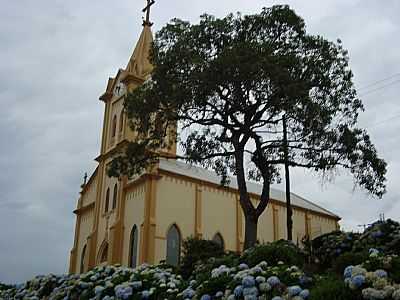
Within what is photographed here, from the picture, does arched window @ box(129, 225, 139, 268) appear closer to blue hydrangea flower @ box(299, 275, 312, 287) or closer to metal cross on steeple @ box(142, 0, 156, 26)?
metal cross on steeple @ box(142, 0, 156, 26)

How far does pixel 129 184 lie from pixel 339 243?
63.5ft

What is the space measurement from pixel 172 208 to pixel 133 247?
2.96 metres

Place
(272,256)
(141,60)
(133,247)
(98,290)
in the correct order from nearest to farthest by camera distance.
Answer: (272,256), (98,290), (133,247), (141,60)

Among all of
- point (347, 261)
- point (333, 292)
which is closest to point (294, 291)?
point (333, 292)

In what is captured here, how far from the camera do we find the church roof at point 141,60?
3284 cm

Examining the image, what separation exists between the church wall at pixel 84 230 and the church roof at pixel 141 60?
372 inches

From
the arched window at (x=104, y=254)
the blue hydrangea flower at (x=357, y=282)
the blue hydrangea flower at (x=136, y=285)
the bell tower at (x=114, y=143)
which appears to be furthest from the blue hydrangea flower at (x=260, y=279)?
the arched window at (x=104, y=254)

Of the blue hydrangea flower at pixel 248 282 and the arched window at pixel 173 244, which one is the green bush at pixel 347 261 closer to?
the blue hydrangea flower at pixel 248 282

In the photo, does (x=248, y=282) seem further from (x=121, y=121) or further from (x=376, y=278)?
(x=121, y=121)

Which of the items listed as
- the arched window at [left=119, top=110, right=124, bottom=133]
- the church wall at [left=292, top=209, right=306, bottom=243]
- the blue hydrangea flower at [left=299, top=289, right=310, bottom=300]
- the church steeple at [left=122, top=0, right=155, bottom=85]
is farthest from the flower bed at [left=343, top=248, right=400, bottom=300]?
the church wall at [left=292, top=209, right=306, bottom=243]

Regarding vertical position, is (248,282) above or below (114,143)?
below

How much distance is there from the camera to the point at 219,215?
30.0 meters

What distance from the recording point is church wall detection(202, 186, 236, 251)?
2941 centimetres

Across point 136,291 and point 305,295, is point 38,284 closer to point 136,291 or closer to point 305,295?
point 136,291
